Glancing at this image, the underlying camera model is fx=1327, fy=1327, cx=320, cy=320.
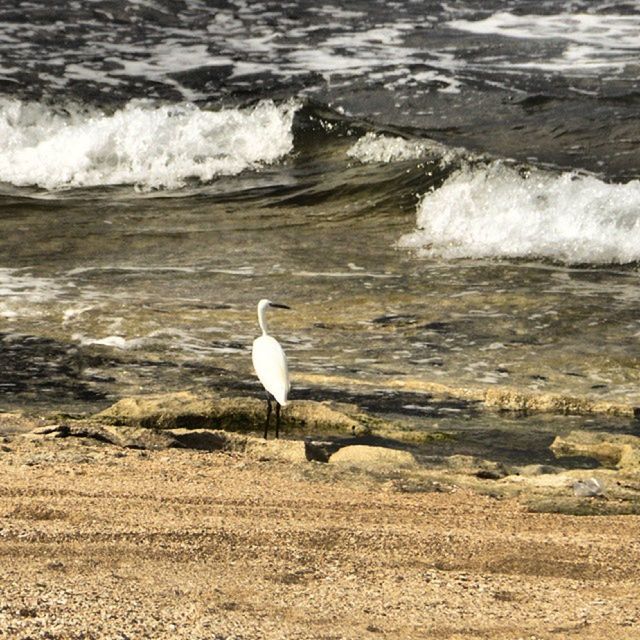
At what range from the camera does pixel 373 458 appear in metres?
6.14

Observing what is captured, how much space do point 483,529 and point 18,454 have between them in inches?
83.3

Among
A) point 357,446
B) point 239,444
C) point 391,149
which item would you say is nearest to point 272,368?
Result: point 239,444

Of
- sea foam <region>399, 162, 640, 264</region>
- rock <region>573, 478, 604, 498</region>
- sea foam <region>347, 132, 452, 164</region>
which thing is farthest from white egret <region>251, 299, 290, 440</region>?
sea foam <region>347, 132, 452, 164</region>

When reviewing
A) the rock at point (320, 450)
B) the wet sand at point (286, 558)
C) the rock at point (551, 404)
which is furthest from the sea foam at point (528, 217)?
the wet sand at point (286, 558)

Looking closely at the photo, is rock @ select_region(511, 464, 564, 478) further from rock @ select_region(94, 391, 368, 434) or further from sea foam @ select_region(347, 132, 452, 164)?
sea foam @ select_region(347, 132, 452, 164)

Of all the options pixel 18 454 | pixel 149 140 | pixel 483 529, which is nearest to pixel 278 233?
pixel 149 140

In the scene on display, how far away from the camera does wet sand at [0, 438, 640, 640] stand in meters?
3.81

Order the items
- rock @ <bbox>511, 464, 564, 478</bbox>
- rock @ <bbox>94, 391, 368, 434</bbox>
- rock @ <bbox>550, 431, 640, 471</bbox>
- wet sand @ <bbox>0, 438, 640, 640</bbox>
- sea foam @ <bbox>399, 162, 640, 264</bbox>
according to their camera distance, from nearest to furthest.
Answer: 1. wet sand @ <bbox>0, 438, 640, 640</bbox>
2. rock @ <bbox>511, 464, 564, 478</bbox>
3. rock @ <bbox>550, 431, 640, 471</bbox>
4. rock @ <bbox>94, 391, 368, 434</bbox>
5. sea foam @ <bbox>399, 162, 640, 264</bbox>

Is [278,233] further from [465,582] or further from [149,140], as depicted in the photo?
[465,582]

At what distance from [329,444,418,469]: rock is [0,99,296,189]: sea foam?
35.9ft

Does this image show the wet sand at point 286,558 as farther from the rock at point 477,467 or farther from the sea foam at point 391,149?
the sea foam at point 391,149

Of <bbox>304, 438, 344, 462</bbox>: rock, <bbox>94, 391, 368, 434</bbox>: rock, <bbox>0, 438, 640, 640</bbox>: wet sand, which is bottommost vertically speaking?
<bbox>94, 391, 368, 434</bbox>: rock

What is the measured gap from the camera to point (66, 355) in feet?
28.5

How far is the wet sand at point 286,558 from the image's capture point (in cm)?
381
